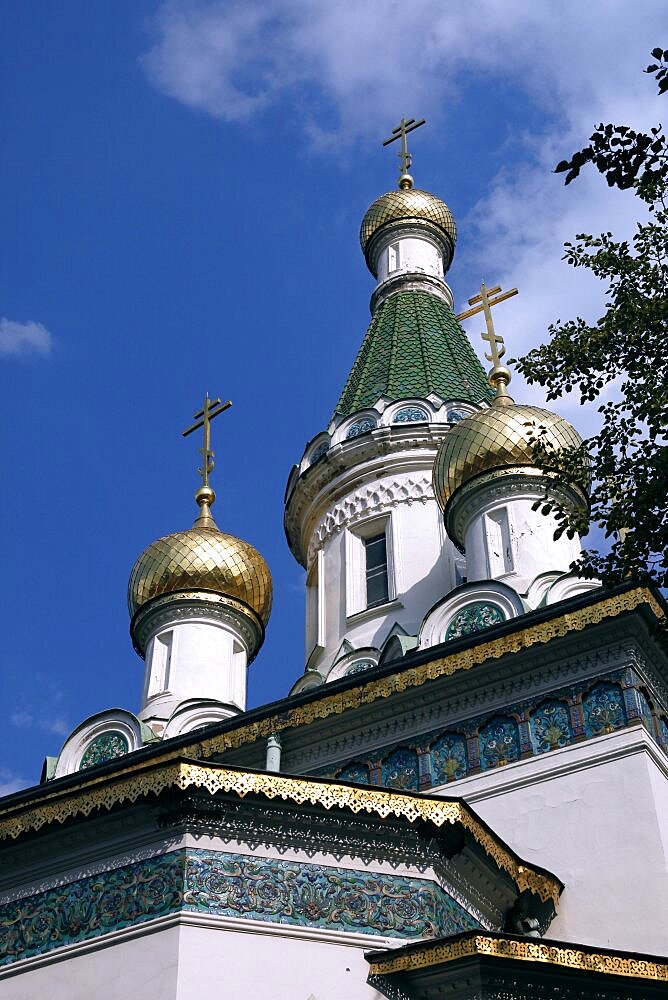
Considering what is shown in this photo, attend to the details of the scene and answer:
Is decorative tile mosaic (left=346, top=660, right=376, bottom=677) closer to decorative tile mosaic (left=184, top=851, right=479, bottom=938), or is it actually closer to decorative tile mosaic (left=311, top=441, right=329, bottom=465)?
decorative tile mosaic (left=311, top=441, right=329, bottom=465)

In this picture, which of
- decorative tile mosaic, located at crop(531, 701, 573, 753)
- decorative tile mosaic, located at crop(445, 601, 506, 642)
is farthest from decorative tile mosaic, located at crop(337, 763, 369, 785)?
decorative tile mosaic, located at crop(445, 601, 506, 642)

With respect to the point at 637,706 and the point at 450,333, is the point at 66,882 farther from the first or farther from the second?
→ the point at 450,333

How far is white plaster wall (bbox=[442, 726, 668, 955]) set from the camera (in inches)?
322

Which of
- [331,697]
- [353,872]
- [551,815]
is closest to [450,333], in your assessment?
[331,697]

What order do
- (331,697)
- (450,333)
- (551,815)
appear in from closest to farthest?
1. (551,815)
2. (331,697)
3. (450,333)

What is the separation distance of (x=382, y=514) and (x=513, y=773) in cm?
544

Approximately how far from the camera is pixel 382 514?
14336 millimetres

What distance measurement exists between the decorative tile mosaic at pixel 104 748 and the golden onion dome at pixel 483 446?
347 centimetres

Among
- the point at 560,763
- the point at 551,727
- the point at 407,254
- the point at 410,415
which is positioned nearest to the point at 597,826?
the point at 560,763

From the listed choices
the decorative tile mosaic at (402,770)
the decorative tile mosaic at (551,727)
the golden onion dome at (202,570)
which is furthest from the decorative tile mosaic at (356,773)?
the golden onion dome at (202,570)

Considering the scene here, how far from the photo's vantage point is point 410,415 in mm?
15000

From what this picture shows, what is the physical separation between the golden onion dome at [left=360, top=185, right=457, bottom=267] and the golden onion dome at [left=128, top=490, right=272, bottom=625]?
5.88 metres

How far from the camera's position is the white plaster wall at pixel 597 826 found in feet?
26.9

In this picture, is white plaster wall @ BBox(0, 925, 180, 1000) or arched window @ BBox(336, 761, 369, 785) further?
arched window @ BBox(336, 761, 369, 785)
